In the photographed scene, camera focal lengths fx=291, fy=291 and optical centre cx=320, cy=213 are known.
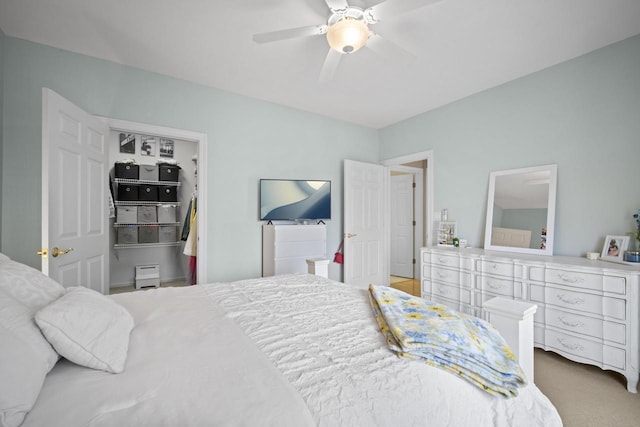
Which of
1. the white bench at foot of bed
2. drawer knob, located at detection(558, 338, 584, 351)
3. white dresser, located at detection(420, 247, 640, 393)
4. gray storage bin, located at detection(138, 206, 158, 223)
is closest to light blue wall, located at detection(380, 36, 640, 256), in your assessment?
white dresser, located at detection(420, 247, 640, 393)

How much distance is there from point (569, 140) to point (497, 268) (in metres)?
1.35

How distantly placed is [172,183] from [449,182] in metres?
4.08

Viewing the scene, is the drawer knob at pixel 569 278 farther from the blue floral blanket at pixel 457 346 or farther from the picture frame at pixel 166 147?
the picture frame at pixel 166 147

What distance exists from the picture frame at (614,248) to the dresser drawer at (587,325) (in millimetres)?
554

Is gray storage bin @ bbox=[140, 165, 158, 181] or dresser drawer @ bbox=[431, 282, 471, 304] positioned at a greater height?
gray storage bin @ bbox=[140, 165, 158, 181]

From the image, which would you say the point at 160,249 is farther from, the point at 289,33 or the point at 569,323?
the point at 569,323

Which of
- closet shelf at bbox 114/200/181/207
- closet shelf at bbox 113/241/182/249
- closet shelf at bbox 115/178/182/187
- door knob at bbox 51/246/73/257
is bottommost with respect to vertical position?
closet shelf at bbox 113/241/182/249

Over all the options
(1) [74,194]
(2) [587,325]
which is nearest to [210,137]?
(1) [74,194]

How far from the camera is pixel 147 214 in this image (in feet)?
14.8

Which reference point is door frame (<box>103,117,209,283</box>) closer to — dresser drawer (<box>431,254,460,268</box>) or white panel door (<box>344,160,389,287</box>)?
white panel door (<box>344,160,389,287</box>)

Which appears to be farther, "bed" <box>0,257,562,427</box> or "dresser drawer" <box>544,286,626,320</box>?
"dresser drawer" <box>544,286,626,320</box>

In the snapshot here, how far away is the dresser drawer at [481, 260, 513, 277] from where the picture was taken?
105 inches

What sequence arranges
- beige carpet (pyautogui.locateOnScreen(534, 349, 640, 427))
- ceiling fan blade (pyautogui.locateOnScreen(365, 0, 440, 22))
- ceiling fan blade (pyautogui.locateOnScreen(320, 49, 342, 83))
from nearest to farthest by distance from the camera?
ceiling fan blade (pyautogui.locateOnScreen(365, 0, 440, 22))
beige carpet (pyautogui.locateOnScreen(534, 349, 640, 427))
ceiling fan blade (pyautogui.locateOnScreen(320, 49, 342, 83))

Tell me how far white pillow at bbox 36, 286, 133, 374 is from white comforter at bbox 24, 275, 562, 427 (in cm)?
4
